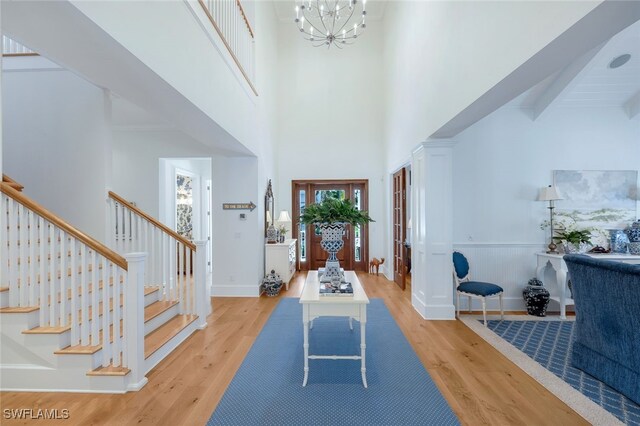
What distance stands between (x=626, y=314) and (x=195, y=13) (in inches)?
169

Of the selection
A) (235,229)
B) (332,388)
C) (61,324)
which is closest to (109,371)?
(61,324)

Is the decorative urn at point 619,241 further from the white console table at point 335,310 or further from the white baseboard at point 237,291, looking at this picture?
the white baseboard at point 237,291

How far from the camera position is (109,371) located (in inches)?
93.0

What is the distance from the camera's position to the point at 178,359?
114 inches

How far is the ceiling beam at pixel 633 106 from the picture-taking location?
13.4ft

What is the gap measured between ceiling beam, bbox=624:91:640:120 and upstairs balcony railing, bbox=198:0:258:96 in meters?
5.43

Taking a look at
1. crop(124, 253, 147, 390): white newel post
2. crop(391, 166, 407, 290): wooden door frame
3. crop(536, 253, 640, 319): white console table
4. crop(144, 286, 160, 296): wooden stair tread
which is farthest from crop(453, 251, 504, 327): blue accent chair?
crop(144, 286, 160, 296): wooden stair tread

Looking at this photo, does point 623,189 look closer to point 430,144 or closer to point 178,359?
point 430,144

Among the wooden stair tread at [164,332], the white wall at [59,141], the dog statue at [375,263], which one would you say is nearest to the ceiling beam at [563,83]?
the dog statue at [375,263]

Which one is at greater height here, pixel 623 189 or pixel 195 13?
pixel 195 13

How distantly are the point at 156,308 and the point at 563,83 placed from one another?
5.67 metres

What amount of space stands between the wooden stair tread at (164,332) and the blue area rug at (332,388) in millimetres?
861

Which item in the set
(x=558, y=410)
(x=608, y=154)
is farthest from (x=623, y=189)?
(x=558, y=410)

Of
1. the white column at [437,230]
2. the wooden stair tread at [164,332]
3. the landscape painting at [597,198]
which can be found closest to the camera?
the wooden stair tread at [164,332]
